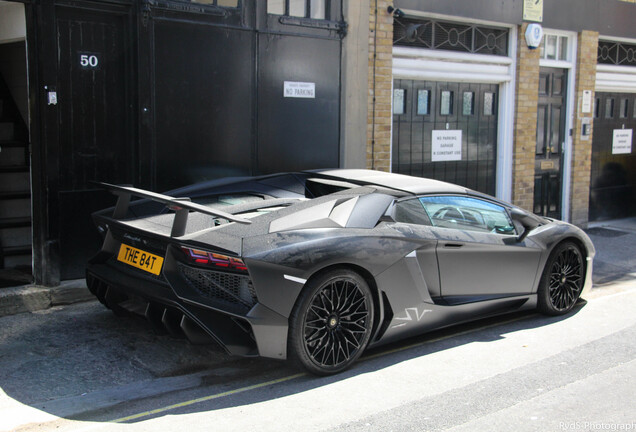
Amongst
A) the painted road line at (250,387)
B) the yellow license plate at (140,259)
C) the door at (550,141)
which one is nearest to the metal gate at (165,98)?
the yellow license plate at (140,259)

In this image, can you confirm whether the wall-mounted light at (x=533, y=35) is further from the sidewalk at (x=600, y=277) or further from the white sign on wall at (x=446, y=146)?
the sidewalk at (x=600, y=277)

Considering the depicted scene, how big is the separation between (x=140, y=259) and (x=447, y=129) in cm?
689

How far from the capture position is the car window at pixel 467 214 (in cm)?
575

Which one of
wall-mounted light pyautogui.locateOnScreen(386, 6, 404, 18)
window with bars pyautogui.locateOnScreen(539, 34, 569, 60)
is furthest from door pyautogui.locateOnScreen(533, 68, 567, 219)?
wall-mounted light pyautogui.locateOnScreen(386, 6, 404, 18)

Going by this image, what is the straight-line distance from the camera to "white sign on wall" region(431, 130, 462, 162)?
10727 millimetres

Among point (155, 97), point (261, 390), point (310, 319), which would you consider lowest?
point (261, 390)

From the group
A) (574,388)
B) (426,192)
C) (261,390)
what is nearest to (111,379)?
(261,390)

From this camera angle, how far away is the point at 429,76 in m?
10.4

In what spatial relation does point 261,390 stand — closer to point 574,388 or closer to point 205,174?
point 574,388

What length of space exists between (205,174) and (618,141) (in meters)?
Result: 9.28

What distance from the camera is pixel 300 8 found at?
8859mm

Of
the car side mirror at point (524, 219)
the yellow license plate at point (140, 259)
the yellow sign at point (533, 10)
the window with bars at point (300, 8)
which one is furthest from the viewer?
the yellow sign at point (533, 10)

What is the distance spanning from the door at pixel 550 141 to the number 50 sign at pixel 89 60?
310 inches

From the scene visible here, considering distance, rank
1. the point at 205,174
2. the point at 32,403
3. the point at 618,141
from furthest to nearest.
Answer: the point at 618,141, the point at 205,174, the point at 32,403
